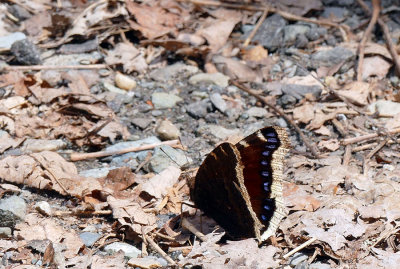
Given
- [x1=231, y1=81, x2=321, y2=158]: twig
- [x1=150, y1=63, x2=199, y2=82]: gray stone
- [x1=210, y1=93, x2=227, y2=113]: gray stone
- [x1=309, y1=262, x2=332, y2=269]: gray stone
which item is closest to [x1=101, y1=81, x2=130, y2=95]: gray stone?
[x1=150, y1=63, x2=199, y2=82]: gray stone

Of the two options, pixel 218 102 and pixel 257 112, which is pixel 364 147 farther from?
pixel 218 102

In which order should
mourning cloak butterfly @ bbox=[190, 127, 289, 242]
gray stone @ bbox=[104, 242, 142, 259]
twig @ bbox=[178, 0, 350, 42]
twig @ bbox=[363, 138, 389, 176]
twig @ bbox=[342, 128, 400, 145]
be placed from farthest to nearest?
twig @ bbox=[178, 0, 350, 42] < twig @ bbox=[342, 128, 400, 145] < twig @ bbox=[363, 138, 389, 176] < gray stone @ bbox=[104, 242, 142, 259] < mourning cloak butterfly @ bbox=[190, 127, 289, 242]

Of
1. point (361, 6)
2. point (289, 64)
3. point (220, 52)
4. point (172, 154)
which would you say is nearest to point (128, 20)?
point (220, 52)

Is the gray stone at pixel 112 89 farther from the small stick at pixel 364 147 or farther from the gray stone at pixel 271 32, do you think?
the small stick at pixel 364 147

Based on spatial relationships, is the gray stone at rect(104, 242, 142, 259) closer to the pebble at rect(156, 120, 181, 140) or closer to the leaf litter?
the leaf litter

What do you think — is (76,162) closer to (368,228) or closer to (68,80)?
(68,80)

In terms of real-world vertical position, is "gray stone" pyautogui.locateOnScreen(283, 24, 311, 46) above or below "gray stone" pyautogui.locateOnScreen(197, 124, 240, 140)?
above

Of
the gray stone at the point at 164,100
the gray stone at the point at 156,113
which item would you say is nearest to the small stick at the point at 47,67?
the gray stone at the point at 164,100
